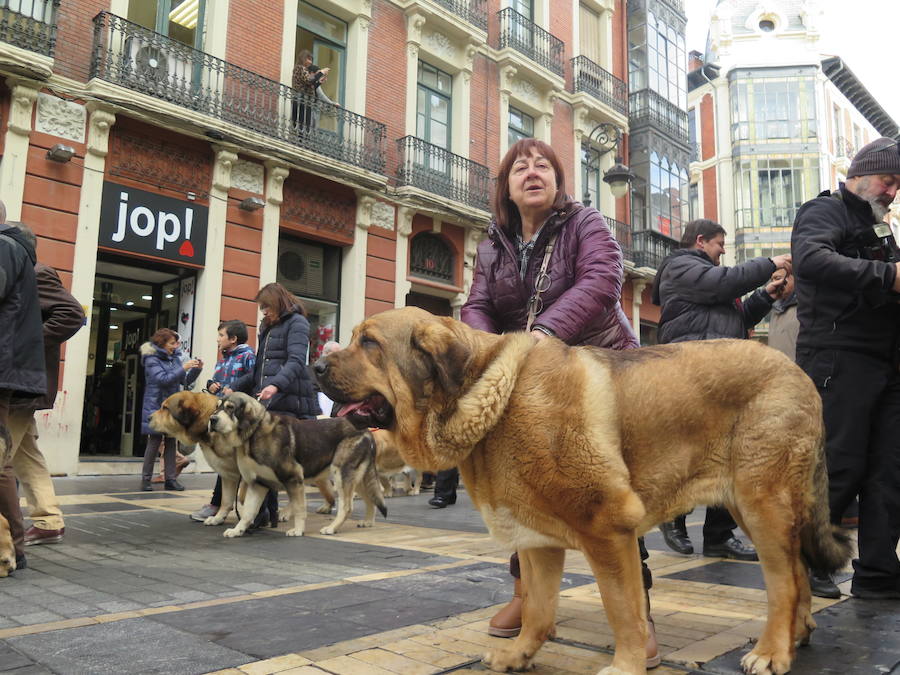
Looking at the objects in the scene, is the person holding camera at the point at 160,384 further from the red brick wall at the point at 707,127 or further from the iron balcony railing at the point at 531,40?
the red brick wall at the point at 707,127

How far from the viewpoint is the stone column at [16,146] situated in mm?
11152

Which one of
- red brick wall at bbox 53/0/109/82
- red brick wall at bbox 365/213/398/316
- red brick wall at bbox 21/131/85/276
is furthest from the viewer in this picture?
red brick wall at bbox 365/213/398/316

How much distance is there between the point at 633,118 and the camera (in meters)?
24.5

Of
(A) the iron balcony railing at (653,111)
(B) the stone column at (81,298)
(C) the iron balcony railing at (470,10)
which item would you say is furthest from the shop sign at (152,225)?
(A) the iron balcony railing at (653,111)

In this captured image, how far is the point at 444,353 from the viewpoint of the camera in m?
2.46

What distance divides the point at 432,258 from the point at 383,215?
196 centimetres

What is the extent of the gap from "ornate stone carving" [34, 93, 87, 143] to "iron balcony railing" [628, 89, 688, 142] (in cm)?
1823

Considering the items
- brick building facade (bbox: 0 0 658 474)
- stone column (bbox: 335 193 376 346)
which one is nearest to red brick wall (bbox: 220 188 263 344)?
brick building facade (bbox: 0 0 658 474)

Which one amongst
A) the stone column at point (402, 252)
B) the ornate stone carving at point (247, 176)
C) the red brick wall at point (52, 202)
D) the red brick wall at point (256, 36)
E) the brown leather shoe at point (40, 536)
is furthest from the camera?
the stone column at point (402, 252)

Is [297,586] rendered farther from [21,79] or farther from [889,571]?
[21,79]

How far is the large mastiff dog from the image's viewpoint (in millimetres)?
2369

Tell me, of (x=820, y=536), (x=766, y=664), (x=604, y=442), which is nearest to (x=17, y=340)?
(x=604, y=442)

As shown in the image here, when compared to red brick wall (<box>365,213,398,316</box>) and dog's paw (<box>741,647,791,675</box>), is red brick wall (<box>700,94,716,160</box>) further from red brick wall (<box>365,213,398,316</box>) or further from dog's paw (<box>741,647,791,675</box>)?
dog's paw (<box>741,647,791,675</box>)

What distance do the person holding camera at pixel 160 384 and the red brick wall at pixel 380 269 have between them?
6251 mm
